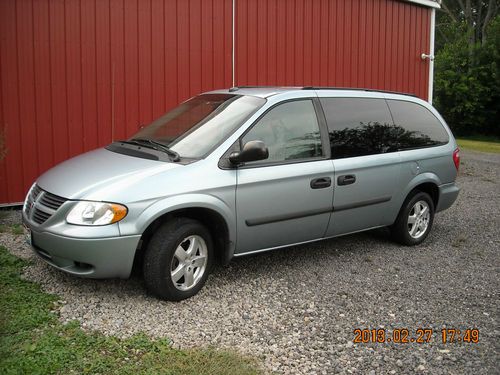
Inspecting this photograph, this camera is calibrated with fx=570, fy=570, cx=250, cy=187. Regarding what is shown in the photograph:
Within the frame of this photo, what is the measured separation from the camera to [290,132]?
5.14m

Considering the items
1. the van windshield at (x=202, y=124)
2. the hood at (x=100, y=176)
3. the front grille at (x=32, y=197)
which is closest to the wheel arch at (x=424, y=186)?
the van windshield at (x=202, y=124)

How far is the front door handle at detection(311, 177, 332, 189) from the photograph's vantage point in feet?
16.9

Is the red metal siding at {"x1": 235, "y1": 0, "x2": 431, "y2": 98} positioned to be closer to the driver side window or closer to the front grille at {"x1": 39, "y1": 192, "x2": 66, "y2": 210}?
the driver side window

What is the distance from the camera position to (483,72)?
33.0 metres

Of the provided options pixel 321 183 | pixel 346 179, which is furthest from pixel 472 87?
pixel 321 183

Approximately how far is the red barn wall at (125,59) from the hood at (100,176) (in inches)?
114

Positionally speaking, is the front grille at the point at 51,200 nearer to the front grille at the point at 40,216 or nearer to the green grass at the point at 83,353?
the front grille at the point at 40,216

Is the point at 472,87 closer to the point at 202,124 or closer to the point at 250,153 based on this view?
the point at 202,124

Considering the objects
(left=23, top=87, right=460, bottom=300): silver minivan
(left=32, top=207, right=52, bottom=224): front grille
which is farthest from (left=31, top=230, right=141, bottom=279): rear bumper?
(left=32, top=207, right=52, bottom=224): front grille

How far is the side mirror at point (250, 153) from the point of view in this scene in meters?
4.53
